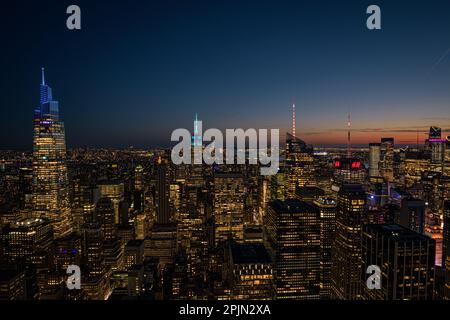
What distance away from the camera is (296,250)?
1486 centimetres

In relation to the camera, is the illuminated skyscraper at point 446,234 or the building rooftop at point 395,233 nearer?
the building rooftop at point 395,233

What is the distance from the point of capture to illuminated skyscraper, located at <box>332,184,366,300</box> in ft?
41.9

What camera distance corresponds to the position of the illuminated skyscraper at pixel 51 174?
730 inches

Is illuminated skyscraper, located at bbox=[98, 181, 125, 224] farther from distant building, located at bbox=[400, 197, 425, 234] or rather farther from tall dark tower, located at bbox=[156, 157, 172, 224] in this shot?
distant building, located at bbox=[400, 197, 425, 234]

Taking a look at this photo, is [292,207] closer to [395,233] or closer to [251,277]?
[251,277]

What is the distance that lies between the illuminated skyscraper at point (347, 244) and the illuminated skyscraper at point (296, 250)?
867mm

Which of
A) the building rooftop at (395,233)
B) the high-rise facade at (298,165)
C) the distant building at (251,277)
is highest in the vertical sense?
the high-rise facade at (298,165)

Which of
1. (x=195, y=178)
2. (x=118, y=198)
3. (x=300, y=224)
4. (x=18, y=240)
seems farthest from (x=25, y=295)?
(x=195, y=178)

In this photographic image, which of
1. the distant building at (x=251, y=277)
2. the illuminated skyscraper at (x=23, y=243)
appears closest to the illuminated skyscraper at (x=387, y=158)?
the distant building at (x=251, y=277)

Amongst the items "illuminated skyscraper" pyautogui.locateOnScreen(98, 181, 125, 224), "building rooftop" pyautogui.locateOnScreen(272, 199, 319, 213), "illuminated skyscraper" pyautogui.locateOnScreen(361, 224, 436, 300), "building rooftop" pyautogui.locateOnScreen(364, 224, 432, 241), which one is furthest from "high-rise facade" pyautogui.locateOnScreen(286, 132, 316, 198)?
"illuminated skyscraper" pyautogui.locateOnScreen(361, 224, 436, 300)

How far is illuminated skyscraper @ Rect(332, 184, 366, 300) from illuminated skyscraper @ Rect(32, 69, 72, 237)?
552 inches

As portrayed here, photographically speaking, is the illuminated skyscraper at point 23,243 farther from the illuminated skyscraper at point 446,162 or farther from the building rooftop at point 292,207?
the illuminated skyscraper at point 446,162

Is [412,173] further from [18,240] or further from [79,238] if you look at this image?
[18,240]

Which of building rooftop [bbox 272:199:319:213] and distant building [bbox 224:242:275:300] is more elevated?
building rooftop [bbox 272:199:319:213]
